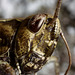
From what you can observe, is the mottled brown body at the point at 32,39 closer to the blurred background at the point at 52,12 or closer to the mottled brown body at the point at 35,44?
the mottled brown body at the point at 35,44

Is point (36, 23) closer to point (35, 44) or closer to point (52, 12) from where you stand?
point (35, 44)

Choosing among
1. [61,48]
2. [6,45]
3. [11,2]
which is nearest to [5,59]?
[6,45]

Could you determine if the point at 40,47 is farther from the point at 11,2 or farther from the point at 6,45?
the point at 11,2

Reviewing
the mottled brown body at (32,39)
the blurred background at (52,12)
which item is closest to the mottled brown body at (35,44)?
the mottled brown body at (32,39)

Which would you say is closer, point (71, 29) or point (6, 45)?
point (6, 45)

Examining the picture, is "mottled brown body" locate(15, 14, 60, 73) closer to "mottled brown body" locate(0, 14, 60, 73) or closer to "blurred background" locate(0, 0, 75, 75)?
"mottled brown body" locate(0, 14, 60, 73)
